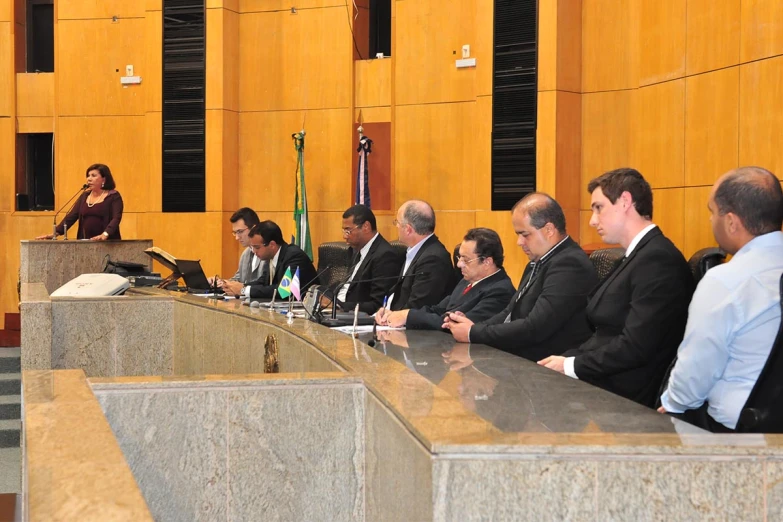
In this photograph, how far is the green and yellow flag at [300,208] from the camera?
9.92 m

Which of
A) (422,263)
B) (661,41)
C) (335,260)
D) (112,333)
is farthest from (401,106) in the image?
(422,263)

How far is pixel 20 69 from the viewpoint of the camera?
1188cm

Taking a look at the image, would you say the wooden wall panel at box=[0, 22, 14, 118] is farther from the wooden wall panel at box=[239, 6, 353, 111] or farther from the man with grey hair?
the man with grey hair

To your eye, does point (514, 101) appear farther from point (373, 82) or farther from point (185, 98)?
point (185, 98)

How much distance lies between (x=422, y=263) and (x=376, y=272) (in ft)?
2.36

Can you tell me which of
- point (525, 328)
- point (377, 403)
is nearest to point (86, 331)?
point (525, 328)

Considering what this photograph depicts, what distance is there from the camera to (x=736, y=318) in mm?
2516

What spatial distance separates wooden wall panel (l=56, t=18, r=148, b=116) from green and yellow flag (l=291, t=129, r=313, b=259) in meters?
2.41

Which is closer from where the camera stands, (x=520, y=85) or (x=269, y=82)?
(x=520, y=85)

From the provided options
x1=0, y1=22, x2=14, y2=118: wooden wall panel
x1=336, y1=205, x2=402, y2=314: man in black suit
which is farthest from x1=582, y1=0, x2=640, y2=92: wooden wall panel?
x1=0, y1=22, x2=14, y2=118: wooden wall panel

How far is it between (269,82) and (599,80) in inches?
152

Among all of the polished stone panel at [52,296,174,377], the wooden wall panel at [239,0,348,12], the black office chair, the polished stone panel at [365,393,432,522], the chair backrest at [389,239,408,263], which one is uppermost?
the wooden wall panel at [239,0,348,12]

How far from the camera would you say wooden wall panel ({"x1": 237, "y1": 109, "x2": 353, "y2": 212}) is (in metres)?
10.5

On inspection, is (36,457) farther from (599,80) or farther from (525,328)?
(599,80)
